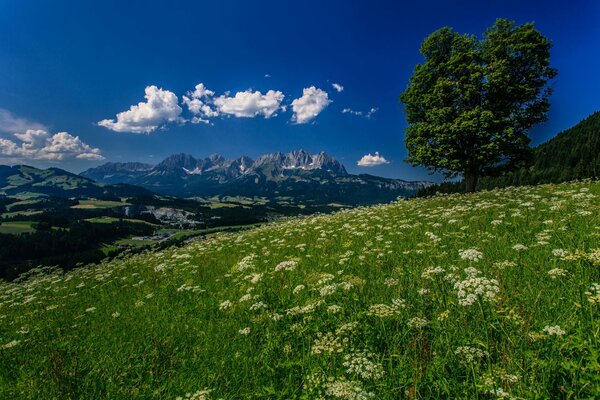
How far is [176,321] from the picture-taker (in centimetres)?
743

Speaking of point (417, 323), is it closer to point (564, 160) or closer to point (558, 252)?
point (558, 252)

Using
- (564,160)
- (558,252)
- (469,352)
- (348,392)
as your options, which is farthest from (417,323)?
(564,160)

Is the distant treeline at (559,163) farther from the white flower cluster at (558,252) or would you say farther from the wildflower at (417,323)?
the wildflower at (417,323)

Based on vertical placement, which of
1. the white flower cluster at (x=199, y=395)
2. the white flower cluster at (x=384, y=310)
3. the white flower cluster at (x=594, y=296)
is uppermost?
the white flower cluster at (x=594, y=296)

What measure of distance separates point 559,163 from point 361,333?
19202 cm

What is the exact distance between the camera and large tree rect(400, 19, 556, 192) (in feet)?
83.8

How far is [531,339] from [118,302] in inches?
461

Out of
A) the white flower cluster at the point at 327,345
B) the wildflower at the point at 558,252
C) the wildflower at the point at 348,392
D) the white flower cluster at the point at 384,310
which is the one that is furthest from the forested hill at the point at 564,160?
the wildflower at the point at 348,392

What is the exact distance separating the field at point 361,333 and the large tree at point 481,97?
1801 cm

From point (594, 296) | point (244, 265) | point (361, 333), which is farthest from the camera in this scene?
point (244, 265)

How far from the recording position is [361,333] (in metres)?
4.95

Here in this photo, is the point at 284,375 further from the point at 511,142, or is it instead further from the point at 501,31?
the point at 501,31

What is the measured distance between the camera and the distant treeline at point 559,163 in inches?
4848

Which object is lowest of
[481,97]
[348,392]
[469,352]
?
[348,392]
